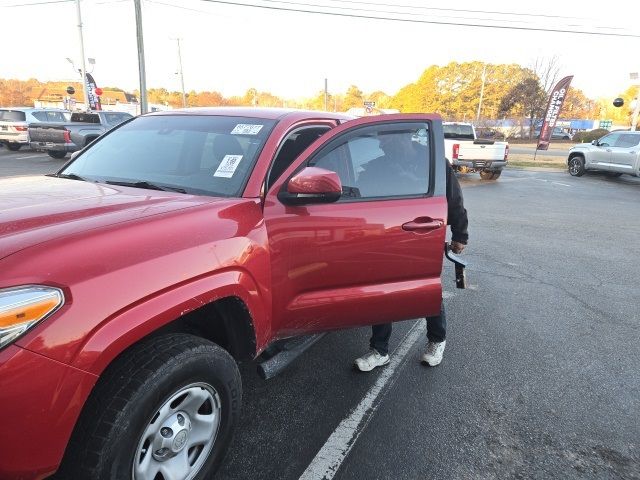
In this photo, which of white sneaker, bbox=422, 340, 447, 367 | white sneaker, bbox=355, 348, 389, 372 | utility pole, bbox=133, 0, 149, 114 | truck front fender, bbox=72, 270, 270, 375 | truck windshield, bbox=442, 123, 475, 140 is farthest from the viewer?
utility pole, bbox=133, 0, 149, 114

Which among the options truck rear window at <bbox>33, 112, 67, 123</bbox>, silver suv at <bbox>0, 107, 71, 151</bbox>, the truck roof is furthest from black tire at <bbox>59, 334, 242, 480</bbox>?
truck rear window at <bbox>33, 112, 67, 123</bbox>

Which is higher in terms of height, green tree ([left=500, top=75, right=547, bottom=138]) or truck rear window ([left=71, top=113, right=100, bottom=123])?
green tree ([left=500, top=75, right=547, bottom=138])

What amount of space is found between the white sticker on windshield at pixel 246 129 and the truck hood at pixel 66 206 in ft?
2.12

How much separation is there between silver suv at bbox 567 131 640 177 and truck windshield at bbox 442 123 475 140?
189 inches

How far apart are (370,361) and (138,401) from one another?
2.00m

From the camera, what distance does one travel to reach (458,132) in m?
16.8

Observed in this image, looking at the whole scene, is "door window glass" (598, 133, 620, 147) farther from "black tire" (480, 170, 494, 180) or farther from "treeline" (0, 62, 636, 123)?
"treeline" (0, 62, 636, 123)

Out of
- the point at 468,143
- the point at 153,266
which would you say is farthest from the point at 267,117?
the point at 468,143

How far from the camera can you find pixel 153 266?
1773mm

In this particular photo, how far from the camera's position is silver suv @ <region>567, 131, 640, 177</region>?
51.7 feet

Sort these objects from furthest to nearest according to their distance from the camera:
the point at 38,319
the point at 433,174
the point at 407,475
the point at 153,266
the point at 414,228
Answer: the point at 433,174 < the point at 414,228 < the point at 407,475 < the point at 153,266 < the point at 38,319

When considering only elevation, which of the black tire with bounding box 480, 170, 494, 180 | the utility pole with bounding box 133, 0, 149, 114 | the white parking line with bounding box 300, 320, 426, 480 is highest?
the utility pole with bounding box 133, 0, 149, 114

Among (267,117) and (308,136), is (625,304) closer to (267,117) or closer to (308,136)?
(308,136)

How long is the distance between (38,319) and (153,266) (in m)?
0.43
